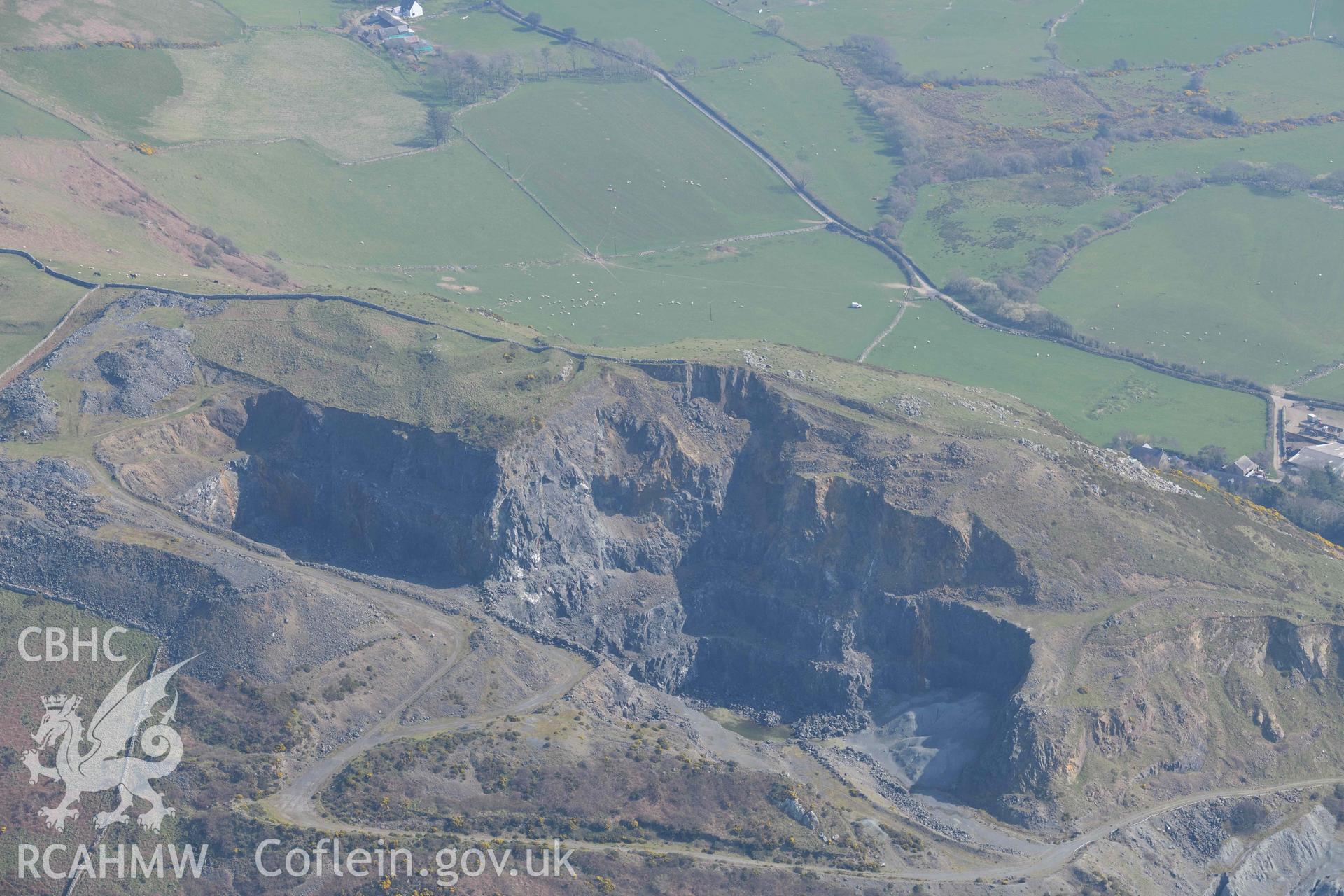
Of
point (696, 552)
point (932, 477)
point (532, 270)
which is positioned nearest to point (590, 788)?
point (696, 552)

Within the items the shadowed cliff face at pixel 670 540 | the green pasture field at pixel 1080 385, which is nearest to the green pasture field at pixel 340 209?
the green pasture field at pixel 1080 385

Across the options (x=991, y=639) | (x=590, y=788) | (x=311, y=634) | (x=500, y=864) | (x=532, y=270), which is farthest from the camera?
(x=532, y=270)

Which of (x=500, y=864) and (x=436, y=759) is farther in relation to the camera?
(x=436, y=759)

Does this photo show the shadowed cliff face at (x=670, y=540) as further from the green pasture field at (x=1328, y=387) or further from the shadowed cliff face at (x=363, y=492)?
the green pasture field at (x=1328, y=387)

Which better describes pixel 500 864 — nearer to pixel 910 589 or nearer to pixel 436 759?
pixel 436 759

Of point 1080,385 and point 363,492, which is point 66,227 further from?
point 1080,385
